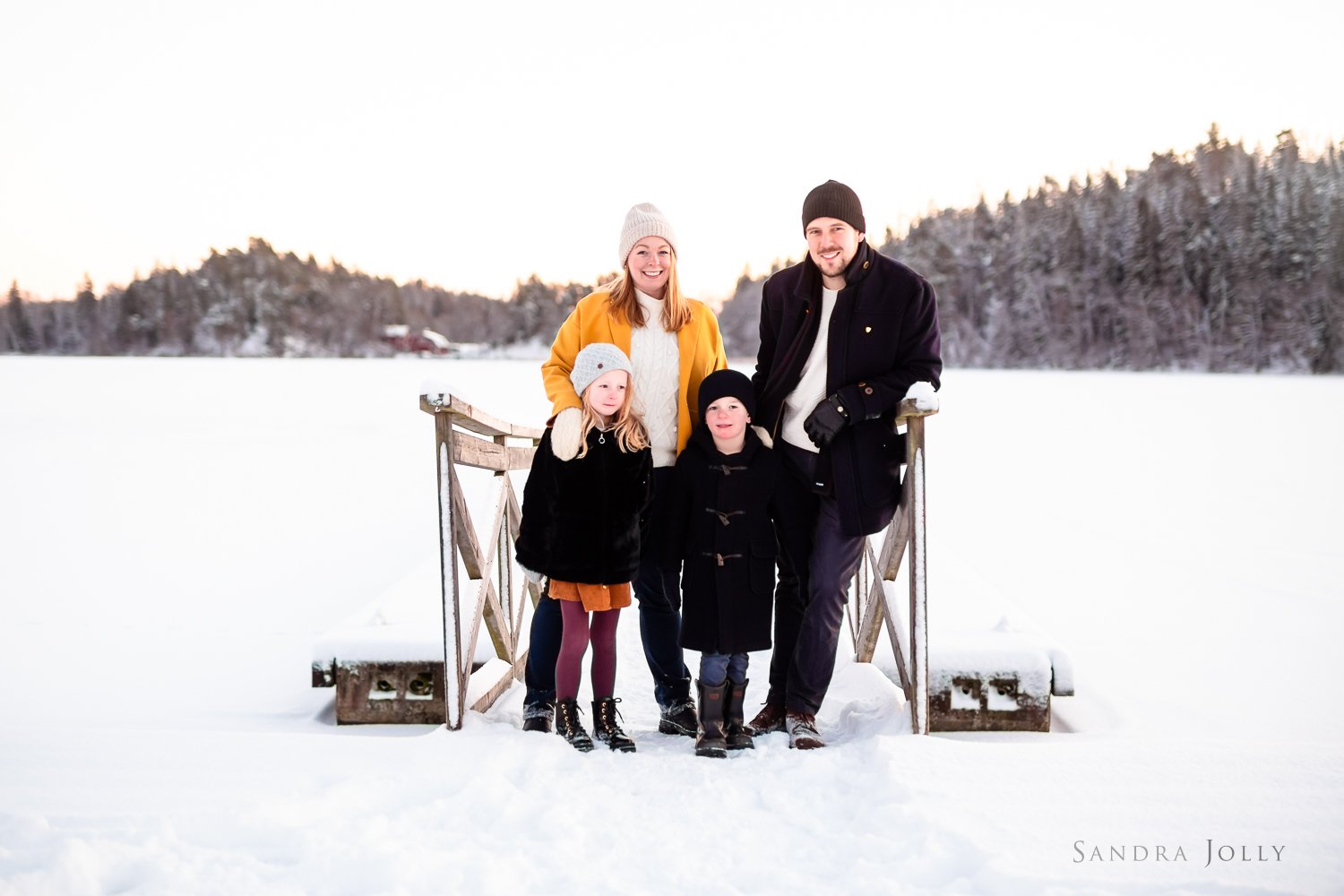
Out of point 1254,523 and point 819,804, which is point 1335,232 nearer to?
point 1254,523

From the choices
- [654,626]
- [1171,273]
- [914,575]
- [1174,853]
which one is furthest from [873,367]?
[1171,273]

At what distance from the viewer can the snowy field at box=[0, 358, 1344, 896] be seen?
1.98 metres

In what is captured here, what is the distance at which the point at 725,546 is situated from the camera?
2801 mm

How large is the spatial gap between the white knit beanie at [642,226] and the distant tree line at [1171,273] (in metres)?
54.0

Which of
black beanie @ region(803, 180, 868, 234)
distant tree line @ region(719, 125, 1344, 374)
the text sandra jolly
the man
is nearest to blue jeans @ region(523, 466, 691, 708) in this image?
the man

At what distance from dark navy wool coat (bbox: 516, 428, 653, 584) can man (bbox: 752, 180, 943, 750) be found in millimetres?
520

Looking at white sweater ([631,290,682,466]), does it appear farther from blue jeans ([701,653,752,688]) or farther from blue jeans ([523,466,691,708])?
blue jeans ([701,653,752,688])

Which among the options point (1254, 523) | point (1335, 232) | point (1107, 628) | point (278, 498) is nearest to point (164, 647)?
point (1107, 628)

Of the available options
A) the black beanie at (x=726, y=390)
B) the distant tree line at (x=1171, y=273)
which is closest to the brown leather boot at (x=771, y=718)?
the black beanie at (x=726, y=390)

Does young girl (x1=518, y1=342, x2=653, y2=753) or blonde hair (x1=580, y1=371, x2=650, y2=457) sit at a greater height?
blonde hair (x1=580, y1=371, x2=650, y2=457)

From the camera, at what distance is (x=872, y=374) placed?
9.12 ft

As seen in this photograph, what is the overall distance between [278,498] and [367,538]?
8.65 feet

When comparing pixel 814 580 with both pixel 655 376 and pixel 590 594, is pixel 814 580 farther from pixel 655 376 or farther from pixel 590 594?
pixel 655 376

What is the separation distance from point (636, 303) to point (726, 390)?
43 cm
